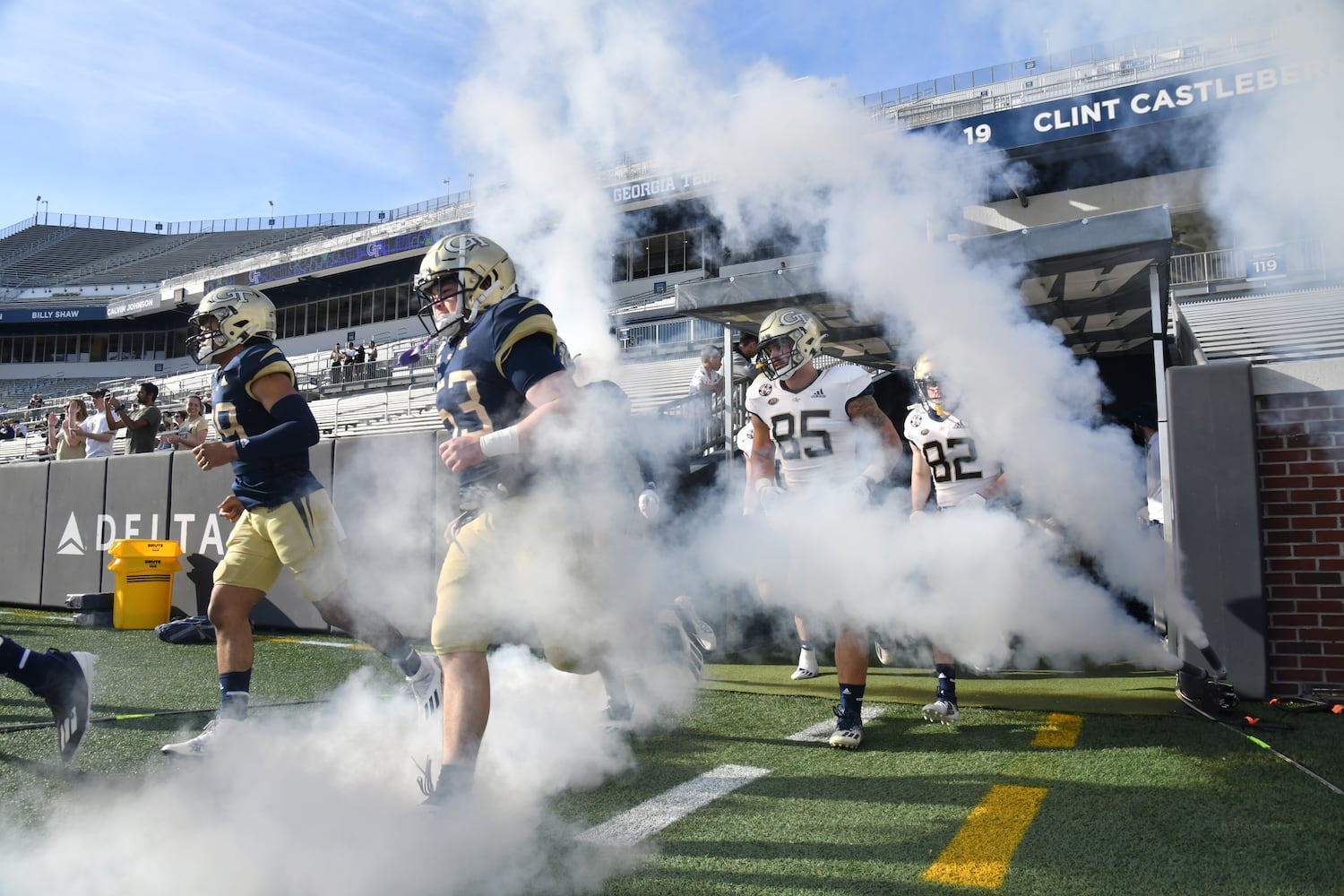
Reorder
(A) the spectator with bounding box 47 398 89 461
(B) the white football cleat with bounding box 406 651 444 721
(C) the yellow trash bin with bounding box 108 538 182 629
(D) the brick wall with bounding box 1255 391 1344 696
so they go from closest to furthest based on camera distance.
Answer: (B) the white football cleat with bounding box 406 651 444 721 → (D) the brick wall with bounding box 1255 391 1344 696 → (C) the yellow trash bin with bounding box 108 538 182 629 → (A) the spectator with bounding box 47 398 89 461

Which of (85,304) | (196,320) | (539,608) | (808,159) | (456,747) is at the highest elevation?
(85,304)

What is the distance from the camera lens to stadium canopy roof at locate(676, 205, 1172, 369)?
4965 millimetres

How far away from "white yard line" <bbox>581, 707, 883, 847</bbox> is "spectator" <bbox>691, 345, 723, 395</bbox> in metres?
5.12

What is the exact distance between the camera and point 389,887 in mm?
2275

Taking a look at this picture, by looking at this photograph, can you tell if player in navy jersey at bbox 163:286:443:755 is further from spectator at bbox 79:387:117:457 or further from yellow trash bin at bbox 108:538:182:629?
spectator at bbox 79:387:117:457

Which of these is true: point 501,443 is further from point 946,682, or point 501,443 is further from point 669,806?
point 946,682

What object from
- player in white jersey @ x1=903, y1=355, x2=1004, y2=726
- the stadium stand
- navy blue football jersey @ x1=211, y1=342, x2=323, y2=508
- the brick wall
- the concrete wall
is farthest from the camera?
the stadium stand

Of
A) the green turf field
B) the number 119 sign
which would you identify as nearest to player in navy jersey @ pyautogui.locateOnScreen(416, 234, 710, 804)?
the green turf field

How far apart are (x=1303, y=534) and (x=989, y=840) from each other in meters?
3.25

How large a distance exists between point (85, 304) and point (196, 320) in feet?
178

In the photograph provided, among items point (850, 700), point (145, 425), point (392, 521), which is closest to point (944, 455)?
point (850, 700)

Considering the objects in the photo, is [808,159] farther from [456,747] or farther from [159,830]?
[159,830]

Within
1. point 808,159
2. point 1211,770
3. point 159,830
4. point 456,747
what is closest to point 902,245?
point 808,159

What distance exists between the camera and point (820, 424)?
172 inches
